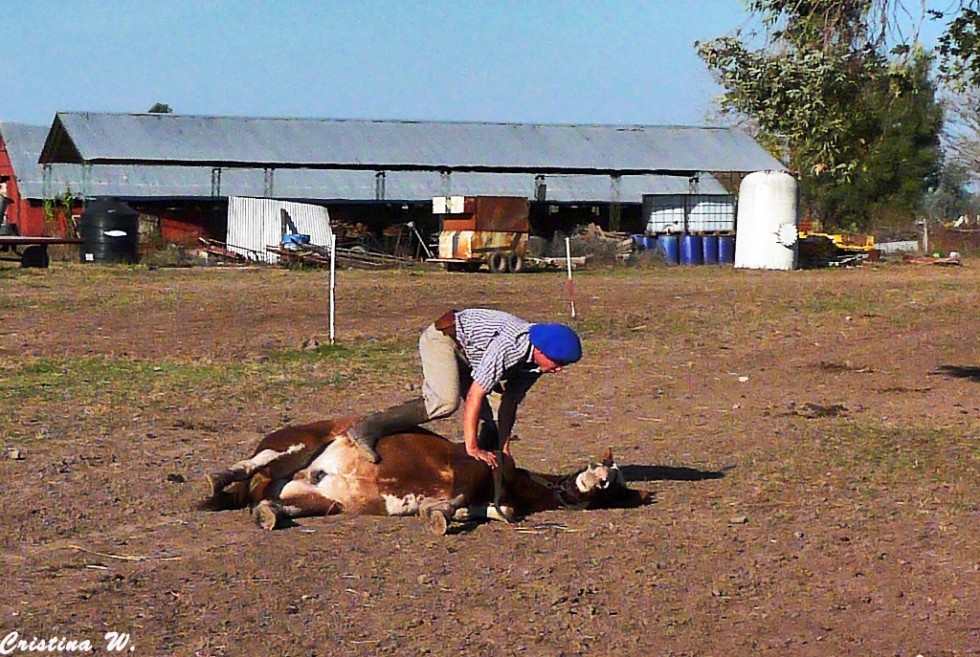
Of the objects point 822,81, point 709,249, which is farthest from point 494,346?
point 709,249

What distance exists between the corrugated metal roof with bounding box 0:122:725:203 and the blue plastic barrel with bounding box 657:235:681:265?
715cm

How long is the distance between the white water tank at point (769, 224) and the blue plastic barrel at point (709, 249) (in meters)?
2.28

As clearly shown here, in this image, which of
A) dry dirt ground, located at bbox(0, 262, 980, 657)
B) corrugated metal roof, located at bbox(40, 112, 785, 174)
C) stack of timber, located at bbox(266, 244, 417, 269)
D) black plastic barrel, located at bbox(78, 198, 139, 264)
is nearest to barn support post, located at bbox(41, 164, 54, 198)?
corrugated metal roof, located at bbox(40, 112, 785, 174)

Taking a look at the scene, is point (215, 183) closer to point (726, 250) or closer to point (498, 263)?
point (498, 263)

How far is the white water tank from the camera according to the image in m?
40.2

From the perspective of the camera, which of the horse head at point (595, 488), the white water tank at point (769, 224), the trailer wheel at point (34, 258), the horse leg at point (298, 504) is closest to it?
the horse leg at point (298, 504)

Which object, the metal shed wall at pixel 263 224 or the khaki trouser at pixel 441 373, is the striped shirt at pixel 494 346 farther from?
the metal shed wall at pixel 263 224

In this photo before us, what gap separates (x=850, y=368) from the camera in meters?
17.2

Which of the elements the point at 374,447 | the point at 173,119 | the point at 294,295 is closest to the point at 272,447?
the point at 374,447

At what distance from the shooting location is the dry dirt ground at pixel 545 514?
6.23 metres

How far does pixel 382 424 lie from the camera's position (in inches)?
324

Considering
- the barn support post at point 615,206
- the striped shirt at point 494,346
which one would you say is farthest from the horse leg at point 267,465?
the barn support post at point 615,206

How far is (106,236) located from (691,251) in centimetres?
1770

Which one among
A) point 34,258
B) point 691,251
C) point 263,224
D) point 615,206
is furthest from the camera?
point 615,206
